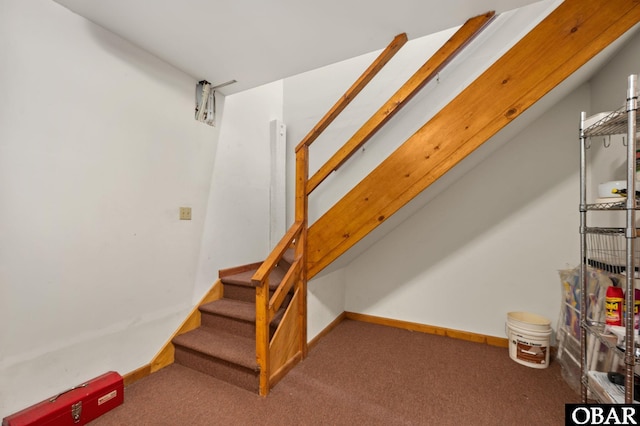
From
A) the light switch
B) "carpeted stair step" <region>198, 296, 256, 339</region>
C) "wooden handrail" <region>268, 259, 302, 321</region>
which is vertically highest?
the light switch

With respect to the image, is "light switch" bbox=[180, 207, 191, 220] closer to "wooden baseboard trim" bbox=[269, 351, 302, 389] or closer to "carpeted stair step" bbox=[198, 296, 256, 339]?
"carpeted stair step" bbox=[198, 296, 256, 339]

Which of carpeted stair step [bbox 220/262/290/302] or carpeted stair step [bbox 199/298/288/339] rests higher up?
carpeted stair step [bbox 220/262/290/302]

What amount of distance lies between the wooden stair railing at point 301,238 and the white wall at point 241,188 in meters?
0.87

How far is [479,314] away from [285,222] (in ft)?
7.25

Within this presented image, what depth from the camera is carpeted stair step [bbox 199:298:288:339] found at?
2.05 metres

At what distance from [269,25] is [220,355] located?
2151mm

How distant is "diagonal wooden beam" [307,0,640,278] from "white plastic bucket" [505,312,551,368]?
4.77 ft

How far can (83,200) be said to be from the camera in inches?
62.2

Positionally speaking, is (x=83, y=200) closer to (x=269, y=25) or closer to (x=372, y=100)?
(x=269, y=25)

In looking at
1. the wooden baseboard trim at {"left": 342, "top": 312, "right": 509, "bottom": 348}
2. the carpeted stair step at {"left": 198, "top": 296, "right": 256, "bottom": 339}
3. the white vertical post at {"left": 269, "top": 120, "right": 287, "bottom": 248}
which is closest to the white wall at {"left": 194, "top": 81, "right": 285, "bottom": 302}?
the white vertical post at {"left": 269, "top": 120, "right": 287, "bottom": 248}

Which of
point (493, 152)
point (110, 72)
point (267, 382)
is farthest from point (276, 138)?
point (267, 382)

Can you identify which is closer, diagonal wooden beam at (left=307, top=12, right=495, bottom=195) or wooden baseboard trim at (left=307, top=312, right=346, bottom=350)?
diagonal wooden beam at (left=307, top=12, right=495, bottom=195)

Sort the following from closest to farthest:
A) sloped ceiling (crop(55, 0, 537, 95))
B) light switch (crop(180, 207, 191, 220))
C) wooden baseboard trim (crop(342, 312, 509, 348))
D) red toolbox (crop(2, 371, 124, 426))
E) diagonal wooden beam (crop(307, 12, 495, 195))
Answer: red toolbox (crop(2, 371, 124, 426)) < sloped ceiling (crop(55, 0, 537, 95)) < diagonal wooden beam (crop(307, 12, 495, 195)) < light switch (crop(180, 207, 191, 220)) < wooden baseboard trim (crop(342, 312, 509, 348))

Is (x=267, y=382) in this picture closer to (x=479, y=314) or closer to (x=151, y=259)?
(x=151, y=259)
